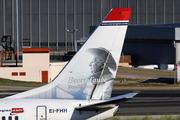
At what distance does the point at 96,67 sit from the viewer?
30.7ft

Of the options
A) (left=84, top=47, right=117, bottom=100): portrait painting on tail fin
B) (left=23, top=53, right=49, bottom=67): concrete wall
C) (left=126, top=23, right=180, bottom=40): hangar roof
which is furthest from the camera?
(left=126, top=23, right=180, bottom=40): hangar roof

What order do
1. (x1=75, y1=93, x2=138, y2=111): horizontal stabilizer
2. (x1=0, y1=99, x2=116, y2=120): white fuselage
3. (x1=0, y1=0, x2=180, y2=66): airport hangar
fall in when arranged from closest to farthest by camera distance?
(x1=75, y1=93, x2=138, y2=111): horizontal stabilizer
(x1=0, y1=99, x2=116, y2=120): white fuselage
(x1=0, y1=0, x2=180, y2=66): airport hangar

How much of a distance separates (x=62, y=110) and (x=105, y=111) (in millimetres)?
1486

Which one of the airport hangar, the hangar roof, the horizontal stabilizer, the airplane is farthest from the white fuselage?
the airport hangar

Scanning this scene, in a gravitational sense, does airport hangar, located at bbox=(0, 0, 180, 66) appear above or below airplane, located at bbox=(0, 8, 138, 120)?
above

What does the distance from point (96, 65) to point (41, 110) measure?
2510 mm

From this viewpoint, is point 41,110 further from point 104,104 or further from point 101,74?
point 101,74

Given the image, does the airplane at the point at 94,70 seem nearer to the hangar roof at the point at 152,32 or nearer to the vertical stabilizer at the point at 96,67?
the vertical stabilizer at the point at 96,67

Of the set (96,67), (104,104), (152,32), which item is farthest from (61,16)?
(104,104)

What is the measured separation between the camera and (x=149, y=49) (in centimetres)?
7375

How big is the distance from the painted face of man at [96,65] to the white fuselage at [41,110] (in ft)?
4.48

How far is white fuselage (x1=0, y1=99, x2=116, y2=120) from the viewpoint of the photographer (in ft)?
28.3

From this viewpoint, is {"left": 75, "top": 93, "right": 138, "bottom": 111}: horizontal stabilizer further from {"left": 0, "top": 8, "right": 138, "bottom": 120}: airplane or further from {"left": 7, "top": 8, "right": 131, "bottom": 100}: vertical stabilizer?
{"left": 7, "top": 8, "right": 131, "bottom": 100}: vertical stabilizer

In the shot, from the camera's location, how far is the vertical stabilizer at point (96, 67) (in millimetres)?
9305
